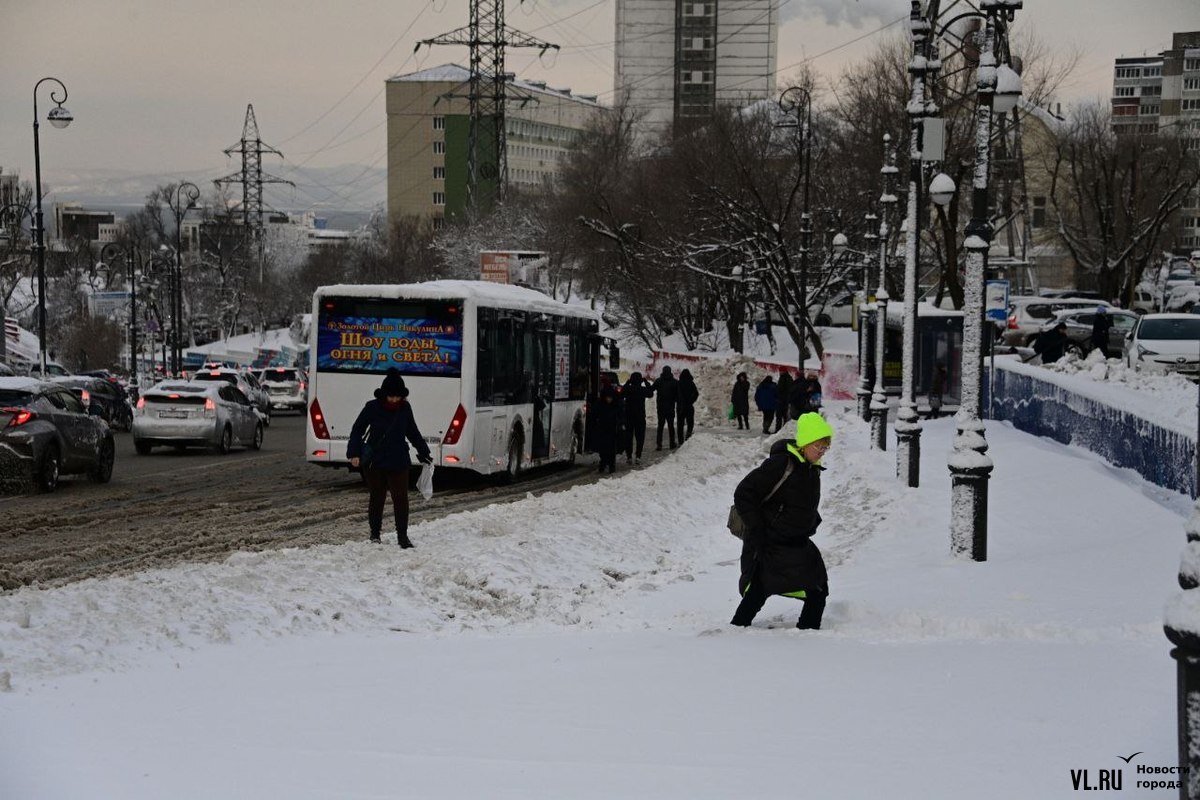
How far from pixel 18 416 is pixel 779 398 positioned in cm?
2317

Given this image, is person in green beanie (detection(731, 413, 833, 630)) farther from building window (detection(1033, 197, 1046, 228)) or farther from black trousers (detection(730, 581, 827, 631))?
building window (detection(1033, 197, 1046, 228))

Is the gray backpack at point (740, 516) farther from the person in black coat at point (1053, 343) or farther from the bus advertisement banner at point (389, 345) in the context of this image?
the person in black coat at point (1053, 343)

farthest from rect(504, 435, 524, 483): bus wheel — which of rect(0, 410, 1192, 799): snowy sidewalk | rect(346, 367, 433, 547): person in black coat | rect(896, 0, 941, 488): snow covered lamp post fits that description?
rect(346, 367, 433, 547): person in black coat

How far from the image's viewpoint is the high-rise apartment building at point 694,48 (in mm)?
185125

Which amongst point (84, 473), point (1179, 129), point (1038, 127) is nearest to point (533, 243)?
point (1038, 127)

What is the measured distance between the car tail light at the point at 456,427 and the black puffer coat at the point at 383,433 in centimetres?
837

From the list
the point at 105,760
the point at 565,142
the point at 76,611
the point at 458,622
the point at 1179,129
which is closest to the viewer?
the point at 105,760

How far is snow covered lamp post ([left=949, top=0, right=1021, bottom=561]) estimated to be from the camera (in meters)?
13.8

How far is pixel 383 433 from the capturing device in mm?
14836

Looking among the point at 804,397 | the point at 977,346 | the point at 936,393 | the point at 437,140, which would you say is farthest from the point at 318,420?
the point at 437,140

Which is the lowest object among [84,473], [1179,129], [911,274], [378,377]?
[84,473]

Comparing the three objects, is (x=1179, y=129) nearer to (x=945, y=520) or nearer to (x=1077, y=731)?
(x=945, y=520)

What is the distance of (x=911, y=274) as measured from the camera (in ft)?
72.0

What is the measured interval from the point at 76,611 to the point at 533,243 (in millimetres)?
103815
